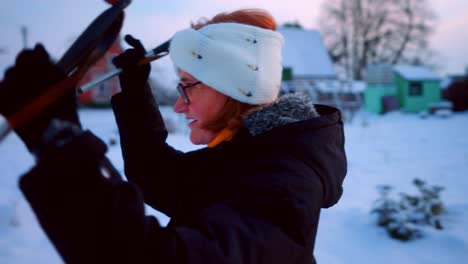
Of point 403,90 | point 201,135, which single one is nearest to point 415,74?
point 403,90

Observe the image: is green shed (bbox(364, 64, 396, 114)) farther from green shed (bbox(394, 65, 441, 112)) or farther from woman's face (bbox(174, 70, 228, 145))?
woman's face (bbox(174, 70, 228, 145))

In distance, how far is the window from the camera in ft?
62.4

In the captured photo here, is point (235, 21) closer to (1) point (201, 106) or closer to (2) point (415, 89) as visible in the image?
(1) point (201, 106)

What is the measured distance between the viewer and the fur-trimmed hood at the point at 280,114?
1.12m

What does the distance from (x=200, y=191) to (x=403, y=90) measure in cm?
2054

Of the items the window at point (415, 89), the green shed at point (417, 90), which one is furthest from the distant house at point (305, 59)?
the window at point (415, 89)

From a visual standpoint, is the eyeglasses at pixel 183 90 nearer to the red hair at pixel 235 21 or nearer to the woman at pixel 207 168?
the woman at pixel 207 168

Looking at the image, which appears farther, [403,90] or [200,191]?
[403,90]

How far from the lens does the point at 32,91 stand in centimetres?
67

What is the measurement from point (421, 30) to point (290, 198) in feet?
109

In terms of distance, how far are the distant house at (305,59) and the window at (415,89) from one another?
4196 millimetres

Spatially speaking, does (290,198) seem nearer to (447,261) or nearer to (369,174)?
(447,261)

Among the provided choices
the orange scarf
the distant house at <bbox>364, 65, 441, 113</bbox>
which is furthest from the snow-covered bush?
the distant house at <bbox>364, 65, 441, 113</bbox>

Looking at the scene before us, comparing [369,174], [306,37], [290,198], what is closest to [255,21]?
[290,198]
